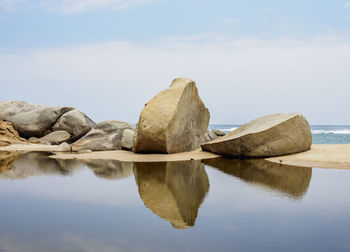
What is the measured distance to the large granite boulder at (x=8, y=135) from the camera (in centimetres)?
1500

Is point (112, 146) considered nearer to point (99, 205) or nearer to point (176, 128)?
point (176, 128)

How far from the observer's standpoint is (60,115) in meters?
17.3

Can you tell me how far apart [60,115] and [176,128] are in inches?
388

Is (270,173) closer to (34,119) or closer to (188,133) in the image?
(188,133)

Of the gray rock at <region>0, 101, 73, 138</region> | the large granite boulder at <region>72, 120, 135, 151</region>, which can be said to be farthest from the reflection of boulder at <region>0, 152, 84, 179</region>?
the gray rock at <region>0, 101, 73, 138</region>

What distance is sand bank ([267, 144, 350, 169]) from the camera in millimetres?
7367

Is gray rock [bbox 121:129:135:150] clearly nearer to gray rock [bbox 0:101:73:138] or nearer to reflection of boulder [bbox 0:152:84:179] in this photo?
reflection of boulder [bbox 0:152:84:179]

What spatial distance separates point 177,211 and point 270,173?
3128mm

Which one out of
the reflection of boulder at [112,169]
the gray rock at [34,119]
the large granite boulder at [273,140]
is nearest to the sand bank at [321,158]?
the large granite boulder at [273,140]

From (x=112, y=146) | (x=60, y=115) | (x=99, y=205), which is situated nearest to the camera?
(x=99, y=205)

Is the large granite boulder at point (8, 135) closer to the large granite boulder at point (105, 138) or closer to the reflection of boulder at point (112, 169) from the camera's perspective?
the large granite boulder at point (105, 138)

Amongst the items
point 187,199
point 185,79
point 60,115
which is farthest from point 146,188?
point 60,115

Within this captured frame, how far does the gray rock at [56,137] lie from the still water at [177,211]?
32.7 feet

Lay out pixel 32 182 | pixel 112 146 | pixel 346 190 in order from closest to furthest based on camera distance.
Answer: pixel 346 190 < pixel 32 182 < pixel 112 146
